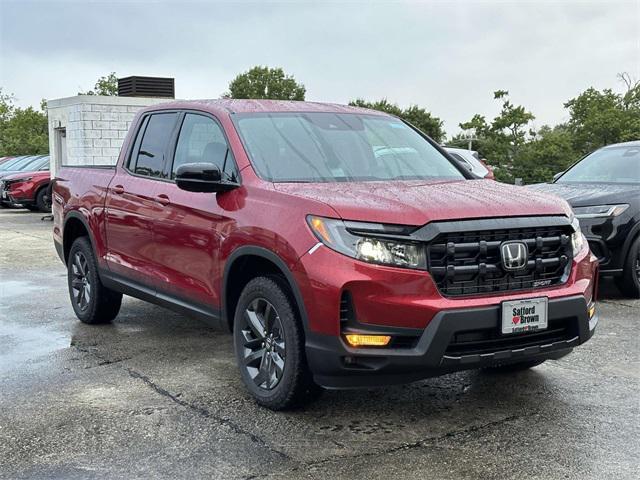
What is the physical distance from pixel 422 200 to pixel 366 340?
0.83m

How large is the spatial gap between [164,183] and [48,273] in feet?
16.3

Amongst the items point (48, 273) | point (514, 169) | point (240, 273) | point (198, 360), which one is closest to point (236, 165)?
point (240, 273)

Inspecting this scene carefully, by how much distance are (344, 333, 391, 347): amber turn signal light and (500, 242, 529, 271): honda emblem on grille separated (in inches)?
29.2

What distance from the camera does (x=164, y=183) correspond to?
5473 mm

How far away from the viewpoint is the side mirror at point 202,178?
15.1 feet

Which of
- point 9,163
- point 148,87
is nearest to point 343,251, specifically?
point 148,87

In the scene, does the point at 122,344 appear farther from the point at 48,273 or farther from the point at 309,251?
the point at 48,273

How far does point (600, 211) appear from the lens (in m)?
7.68

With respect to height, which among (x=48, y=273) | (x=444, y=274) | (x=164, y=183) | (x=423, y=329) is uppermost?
(x=164, y=183)

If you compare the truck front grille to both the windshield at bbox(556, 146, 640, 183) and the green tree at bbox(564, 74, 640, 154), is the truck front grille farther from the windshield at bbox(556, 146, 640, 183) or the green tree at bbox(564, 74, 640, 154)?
the green tree at bbox(564, 74, 640, 154)

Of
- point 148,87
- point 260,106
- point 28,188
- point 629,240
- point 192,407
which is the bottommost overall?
point 192,407

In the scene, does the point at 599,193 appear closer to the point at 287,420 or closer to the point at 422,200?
the point at 422,200

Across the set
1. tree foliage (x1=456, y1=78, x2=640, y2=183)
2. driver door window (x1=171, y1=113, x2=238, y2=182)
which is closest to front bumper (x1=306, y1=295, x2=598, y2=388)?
driver door window (x1=171, y1=113, x2=238, y2=182)

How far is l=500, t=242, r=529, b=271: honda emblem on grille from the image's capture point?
13.0 ft
